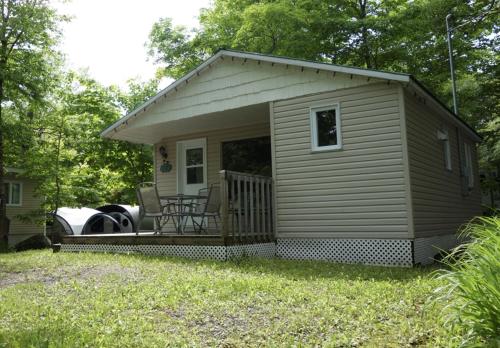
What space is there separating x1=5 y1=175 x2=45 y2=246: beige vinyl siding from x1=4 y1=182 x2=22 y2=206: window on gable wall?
0.51 ft

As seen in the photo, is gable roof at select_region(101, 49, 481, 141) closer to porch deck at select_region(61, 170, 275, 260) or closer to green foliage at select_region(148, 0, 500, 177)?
porch deck at select_region(61, 170, 275, 260)

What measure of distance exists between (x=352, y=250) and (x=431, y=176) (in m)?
2.31

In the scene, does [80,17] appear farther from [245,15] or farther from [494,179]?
[494,179]

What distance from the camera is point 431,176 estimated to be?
Result: 8.95 meters

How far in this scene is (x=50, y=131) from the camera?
54.5ft

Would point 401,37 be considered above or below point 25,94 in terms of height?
above

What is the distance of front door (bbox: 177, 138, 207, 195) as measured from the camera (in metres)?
11.8

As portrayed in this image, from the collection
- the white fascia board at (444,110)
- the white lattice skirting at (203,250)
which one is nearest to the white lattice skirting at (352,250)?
the white lattice skirting at (203,250)

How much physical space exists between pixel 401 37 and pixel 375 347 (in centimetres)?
1749

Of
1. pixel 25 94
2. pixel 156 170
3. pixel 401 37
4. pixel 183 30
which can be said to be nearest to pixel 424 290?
pixel 156 170

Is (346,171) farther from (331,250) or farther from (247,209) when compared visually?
(247,209)

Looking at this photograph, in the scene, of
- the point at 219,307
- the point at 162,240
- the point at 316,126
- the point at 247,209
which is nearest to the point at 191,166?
the point at 162,240

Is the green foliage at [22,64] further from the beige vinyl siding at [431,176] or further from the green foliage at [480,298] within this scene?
the green foliage at [480,298]

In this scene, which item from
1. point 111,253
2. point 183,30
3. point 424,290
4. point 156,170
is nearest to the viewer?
point 424,290
